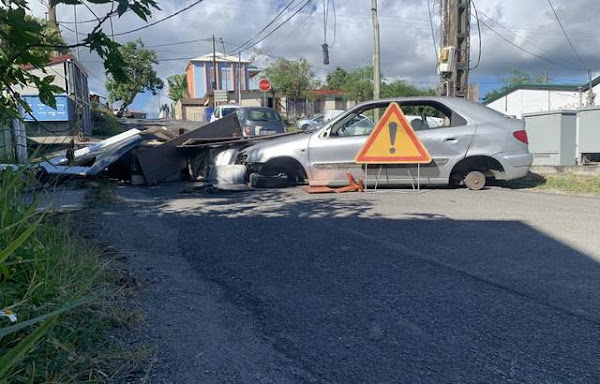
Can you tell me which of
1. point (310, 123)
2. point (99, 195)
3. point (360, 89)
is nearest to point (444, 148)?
point (99, 195)

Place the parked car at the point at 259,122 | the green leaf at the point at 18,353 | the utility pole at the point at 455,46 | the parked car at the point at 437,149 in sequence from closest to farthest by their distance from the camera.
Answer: the green leaf at the point at 18,353 < the parked car at the point at 437,149 < the utility pole at the point at 455,46 < the parked car at the point at 259,122

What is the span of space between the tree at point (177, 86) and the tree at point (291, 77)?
3595 centimetres

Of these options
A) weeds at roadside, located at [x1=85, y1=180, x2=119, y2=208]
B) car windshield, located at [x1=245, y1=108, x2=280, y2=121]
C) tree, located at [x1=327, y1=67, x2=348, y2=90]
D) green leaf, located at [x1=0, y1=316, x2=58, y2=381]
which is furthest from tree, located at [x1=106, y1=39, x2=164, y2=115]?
green leaf, located at [x1=0, y1=316, x2=58, y2=381]

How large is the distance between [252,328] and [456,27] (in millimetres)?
11463

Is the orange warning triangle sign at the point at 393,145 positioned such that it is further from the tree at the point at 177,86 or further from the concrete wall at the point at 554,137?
the tree at the point at 177,86

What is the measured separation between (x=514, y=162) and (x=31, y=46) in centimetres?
743

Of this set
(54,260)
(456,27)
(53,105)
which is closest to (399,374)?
(54,260)

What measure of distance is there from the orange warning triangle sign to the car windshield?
9.97 m

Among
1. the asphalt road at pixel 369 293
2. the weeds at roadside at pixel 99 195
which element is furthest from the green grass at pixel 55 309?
the weeds at roadside at pixel 99 195

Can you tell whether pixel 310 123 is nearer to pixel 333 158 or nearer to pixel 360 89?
pixel 333 158

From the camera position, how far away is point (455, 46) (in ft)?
41.2

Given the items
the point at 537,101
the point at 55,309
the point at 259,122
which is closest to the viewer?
the point at 55,309

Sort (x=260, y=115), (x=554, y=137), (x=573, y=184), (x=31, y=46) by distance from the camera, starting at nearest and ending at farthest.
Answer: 1. (x=31, y=46)
2. (x=573, y=184)
3. (x=554, y=137)
4. (x=260, y=115)

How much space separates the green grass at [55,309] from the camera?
217 cm
